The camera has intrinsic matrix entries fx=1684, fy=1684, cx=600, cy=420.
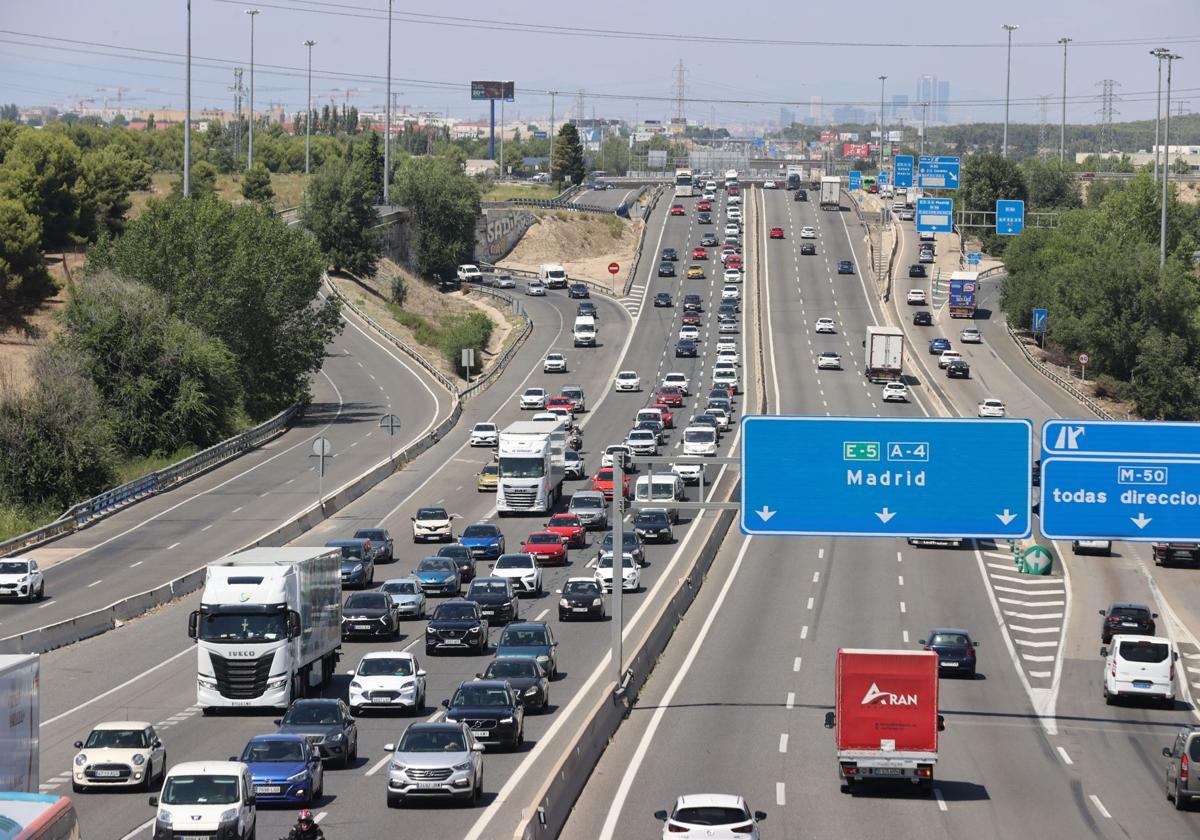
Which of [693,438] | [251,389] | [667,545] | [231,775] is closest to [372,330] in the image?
[251,389]

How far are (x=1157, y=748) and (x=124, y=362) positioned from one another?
57.1m

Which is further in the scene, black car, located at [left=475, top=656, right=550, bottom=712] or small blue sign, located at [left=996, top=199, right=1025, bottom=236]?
small blue sign, located at [left=996, top=199, right=1025, bottom=236]

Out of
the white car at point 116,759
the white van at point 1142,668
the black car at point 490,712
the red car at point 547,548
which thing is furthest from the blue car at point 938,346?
the white car at point 116,759

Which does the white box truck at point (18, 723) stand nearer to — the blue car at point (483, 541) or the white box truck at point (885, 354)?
the blue car at point (483, 541)

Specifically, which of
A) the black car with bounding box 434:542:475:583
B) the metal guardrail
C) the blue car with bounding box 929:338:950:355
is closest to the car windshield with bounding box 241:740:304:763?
the black car with bounding box 434:542:475:583

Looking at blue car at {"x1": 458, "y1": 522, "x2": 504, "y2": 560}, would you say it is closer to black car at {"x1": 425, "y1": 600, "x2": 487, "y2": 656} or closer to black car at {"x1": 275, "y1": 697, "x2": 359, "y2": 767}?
black car at {"x1": 425, "y1": 600, "x2": 487, "y2": 656}

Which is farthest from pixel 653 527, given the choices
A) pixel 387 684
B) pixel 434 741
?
pixel 434 741

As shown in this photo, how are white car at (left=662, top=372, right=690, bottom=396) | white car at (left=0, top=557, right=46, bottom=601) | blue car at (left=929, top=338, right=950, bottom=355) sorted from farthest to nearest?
blue car at (left=929, top=338, right=950, bottom=355), white car at (left=662, top=372, right=690, bottom=396), white car at (left=0, top=557, right=46, bottom=601)

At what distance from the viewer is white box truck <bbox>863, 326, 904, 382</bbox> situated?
98.1 m

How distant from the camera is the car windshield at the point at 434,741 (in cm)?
2670

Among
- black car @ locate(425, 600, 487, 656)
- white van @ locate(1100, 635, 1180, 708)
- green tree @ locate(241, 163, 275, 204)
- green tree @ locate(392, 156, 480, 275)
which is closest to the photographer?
white van @ locate(1100, 635, 1180, 708)

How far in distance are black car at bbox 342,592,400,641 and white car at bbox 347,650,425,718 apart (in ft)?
27.7

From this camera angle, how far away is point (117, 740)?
2748cm

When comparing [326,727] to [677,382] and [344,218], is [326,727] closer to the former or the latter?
[677,382]
